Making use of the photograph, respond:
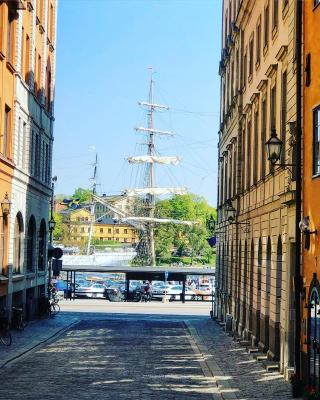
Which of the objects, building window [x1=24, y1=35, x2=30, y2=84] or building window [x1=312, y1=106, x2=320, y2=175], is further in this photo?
building window [x1=24, y1=35, x2=30, y2=84]

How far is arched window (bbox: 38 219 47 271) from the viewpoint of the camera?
38500 millimetres

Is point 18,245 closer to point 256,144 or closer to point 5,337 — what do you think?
point 5,337

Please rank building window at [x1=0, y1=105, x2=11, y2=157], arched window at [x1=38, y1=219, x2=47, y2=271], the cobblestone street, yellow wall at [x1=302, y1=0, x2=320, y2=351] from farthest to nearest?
arched window at [x1=38, y1=219, x2=47, y2=271] → building window at [x1=0, y1=105, x2=11, y2=157] → the cobblestone street → yellow wall at [x1=302, y1=0, x2=320, y2=351]

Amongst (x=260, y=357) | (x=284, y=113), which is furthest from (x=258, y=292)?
(x=284, y=113)

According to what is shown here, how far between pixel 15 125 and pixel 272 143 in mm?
16661

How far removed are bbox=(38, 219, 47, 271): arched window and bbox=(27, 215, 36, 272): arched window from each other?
6.02 feet

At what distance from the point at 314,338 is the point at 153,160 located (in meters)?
80.7

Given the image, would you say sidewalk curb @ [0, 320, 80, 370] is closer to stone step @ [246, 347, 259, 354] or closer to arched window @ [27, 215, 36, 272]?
arched window @ [27, 215, 36, 272]

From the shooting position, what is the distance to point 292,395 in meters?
14.8

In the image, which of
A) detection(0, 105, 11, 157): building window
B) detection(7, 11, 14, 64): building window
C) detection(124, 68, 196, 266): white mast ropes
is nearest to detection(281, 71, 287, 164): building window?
detection(0, 105, 11, 157): building window

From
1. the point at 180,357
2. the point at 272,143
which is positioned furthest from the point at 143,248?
the point at 272,143

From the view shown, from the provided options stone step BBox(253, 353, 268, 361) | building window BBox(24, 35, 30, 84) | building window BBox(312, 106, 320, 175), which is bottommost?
stone step BBox(253, 353, 268, 361)

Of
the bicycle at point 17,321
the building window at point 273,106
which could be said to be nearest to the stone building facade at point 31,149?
the bicycle at point 17,321

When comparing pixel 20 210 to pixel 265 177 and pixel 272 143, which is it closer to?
pixel 265 177
